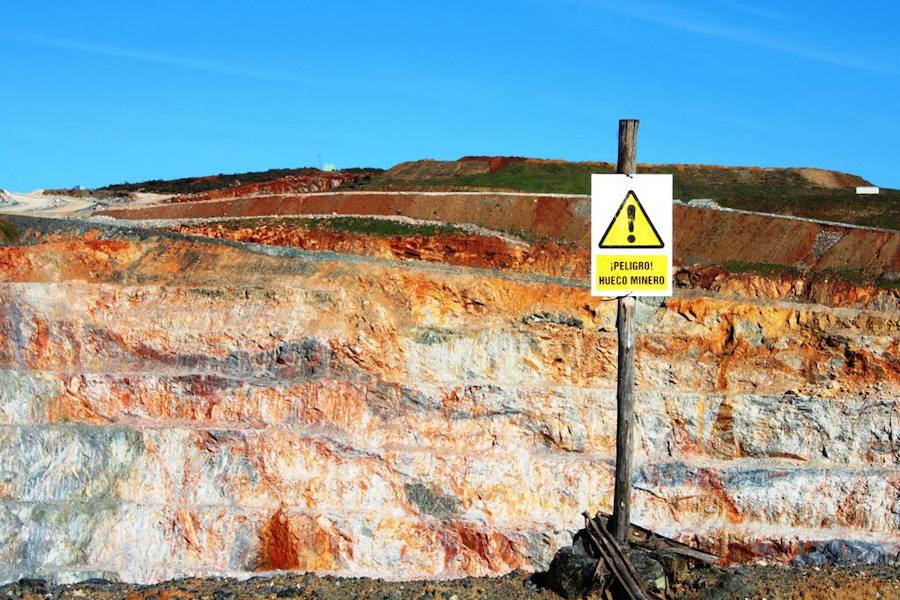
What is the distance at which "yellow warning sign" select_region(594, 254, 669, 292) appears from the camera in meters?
15.6

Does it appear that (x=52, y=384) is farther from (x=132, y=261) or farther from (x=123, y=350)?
(x=132, y=261)

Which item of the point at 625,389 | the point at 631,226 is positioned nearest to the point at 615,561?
the point at 625,389

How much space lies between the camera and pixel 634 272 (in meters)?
15.7

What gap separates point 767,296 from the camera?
135 ft

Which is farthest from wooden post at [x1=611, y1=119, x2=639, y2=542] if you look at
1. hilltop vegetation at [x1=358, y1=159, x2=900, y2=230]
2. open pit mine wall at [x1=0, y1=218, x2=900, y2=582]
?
hilltop vegetation at [x1=358, y1=159, x2=900, y2=230]

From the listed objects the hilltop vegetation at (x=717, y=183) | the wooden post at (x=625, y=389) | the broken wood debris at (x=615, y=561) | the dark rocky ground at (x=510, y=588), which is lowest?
the dark rocky ground at (x=510, y=588)

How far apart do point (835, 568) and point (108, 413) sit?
2321cm

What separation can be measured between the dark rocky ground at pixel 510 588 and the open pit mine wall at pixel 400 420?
1312 centimetres

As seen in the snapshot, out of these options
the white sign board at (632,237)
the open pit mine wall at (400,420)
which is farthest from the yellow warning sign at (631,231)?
the open pit mine wall at (400,420)

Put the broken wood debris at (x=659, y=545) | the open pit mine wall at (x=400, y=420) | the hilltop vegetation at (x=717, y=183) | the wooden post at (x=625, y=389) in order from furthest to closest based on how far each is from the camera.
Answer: the hilltop vegetation at (x=717, y=183)
the open pit mine wall at (x=400, y=420)
the wooden post at (x=625, y=389)
the broken wood debris at (x=659, y=545)

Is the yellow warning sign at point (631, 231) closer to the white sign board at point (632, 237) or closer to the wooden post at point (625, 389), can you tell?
the white sign board at point (632, 237)

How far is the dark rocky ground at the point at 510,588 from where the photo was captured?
14.7m

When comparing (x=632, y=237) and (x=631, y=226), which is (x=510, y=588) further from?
(x=631, y=226)

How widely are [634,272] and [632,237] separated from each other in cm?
46
